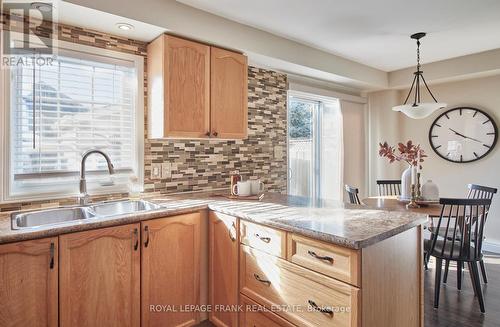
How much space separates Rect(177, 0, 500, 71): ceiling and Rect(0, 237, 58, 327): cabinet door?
1.90 m

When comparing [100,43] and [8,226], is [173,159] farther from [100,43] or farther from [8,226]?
[8,226]

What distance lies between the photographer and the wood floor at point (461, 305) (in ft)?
7.17

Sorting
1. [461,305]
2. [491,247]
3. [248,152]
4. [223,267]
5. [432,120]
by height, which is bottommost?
[461,305]

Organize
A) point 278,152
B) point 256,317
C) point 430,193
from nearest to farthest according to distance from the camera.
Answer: point 256,317, point 430,193, point 278,152

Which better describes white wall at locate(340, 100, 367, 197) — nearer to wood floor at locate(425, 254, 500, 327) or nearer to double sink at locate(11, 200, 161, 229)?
wood floor at locate(425, 254, 500, 327)

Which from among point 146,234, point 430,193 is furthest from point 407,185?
point 146,234

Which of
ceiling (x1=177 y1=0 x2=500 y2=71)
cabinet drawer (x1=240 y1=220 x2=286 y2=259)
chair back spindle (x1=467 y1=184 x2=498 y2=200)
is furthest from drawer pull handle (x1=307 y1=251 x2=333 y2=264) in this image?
chair back spindle (x1=467 y1=184 x2=498 y2=200)

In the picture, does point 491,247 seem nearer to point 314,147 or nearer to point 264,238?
point 314,147

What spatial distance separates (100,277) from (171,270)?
440mm

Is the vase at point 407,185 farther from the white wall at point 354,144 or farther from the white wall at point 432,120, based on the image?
the white wall at point 432,120

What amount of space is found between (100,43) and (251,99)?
4.80ft

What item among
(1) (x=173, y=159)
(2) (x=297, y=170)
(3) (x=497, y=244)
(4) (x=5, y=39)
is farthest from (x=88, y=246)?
(3) (x=497, y=244)

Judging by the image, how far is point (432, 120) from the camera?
13.8ft

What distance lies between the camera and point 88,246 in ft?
5.28
